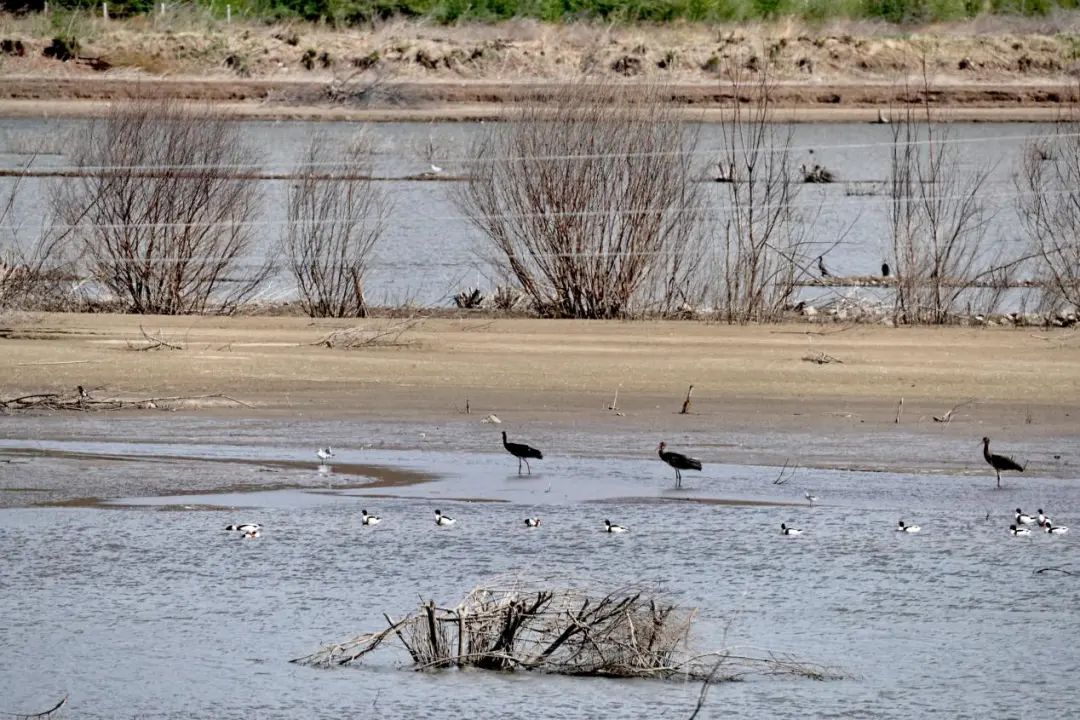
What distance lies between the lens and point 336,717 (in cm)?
985

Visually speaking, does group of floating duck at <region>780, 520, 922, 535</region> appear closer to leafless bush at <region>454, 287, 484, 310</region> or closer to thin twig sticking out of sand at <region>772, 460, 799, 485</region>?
thin twig sticking out of sand at <region>772, 460, 799, 485</region>

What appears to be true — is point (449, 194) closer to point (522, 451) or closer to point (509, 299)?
point (509, 299)

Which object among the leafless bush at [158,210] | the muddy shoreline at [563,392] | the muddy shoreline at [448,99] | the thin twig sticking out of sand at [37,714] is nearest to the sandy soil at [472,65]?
the muddy shoreline at [448,99]

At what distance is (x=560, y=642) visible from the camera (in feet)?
34.1

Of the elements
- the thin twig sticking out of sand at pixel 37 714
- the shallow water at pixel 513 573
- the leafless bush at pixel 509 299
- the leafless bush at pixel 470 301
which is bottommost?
the leafless bush at pixel 470 301

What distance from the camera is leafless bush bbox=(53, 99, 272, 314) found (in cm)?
2377

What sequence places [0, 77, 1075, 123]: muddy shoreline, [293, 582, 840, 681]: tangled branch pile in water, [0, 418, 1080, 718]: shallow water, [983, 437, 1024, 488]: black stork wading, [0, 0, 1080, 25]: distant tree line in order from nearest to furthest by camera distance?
[0, 418, 1080, 718]: shallow water, [293, 582, 840, 681]: tangled branch pile in water, [983, 437, 1024, 488]: black stork wading, [0, 77, 1075, 123]: muddy shoreline, [0, 0, 1080, 25]: distant tree line

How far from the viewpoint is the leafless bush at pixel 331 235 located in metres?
24.0

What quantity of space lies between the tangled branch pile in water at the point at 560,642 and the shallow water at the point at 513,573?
125 mm

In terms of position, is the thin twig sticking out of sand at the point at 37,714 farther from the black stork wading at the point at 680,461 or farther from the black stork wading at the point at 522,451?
the black stork wading at the point at 680,461

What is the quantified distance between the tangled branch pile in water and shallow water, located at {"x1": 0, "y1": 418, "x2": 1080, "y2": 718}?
0.41ft

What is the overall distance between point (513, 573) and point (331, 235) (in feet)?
42.5

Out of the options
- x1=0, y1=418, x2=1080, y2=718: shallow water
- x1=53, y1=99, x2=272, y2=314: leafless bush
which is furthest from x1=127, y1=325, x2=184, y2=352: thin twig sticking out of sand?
x1=0, y1=418, x2=1080, y2=718: shallow water

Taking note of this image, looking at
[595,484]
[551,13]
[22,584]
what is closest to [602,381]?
[595,484]
